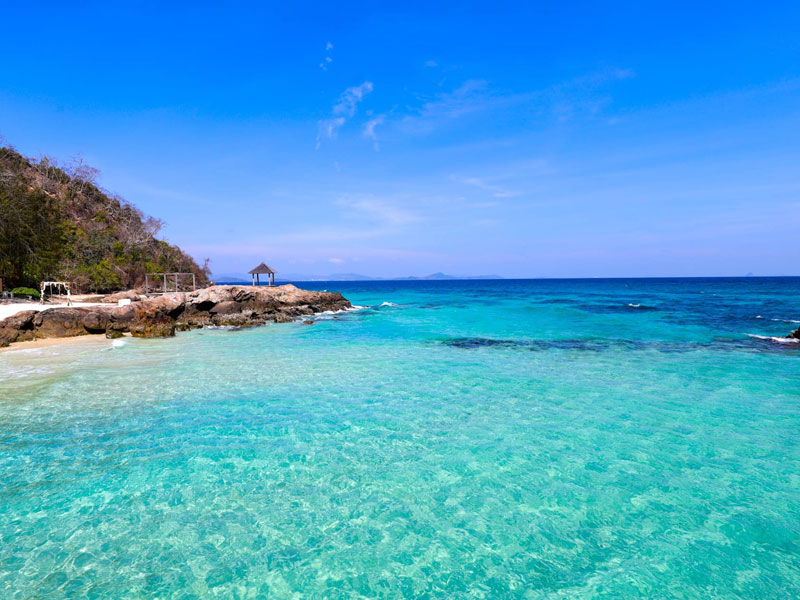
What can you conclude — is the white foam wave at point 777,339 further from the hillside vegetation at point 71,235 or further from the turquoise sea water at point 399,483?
the hillside vegetation at point 71,235

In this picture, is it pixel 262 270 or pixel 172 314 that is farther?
pixel 262 270

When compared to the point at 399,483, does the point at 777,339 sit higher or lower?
higher

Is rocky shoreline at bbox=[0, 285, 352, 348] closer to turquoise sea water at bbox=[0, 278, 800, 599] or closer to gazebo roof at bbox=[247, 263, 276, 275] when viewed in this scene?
gazebo roof at bbox=[247, 263, 276, 275]

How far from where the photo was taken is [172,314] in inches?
1058

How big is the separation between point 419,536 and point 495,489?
1.62m

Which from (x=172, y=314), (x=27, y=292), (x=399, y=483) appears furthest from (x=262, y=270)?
(x=399, y=483)

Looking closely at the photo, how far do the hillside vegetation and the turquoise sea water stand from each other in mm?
22486

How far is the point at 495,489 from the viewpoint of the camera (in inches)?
236

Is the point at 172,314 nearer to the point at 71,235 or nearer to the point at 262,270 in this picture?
the point at 262,270

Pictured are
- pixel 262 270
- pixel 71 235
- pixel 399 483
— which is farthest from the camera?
pixel 262 270

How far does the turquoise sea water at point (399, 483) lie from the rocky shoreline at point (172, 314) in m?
8.78

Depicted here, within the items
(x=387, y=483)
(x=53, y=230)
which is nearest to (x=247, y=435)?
(x=387, y=483)

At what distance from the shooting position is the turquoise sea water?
169 inches

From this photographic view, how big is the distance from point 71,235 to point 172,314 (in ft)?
72.4
